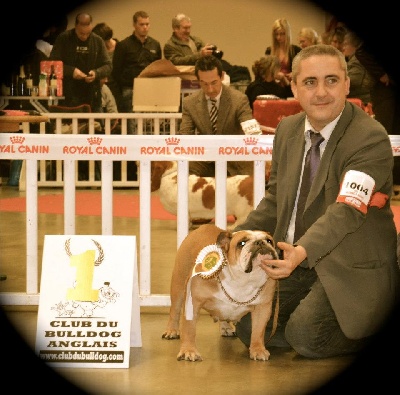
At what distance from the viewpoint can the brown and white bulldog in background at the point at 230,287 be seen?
3.14 m

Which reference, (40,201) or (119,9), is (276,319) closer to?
(40,201)

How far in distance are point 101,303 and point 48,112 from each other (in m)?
6.79

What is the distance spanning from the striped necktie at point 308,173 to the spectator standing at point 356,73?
488 centimetres

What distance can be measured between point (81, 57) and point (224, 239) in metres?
7.02

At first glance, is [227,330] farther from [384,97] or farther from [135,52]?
[135,52]

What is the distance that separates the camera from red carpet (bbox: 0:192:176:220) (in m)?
7.70

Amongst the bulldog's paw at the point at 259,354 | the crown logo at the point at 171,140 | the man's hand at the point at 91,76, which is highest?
the crown logo at the point at 171,140

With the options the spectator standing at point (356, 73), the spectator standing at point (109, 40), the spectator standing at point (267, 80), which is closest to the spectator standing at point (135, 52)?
the spectator standing at point (109, 40)

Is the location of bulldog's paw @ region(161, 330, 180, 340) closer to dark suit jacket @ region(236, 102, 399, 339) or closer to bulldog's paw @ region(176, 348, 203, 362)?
bulldog's paw @ region(176, 348, 203, 362)

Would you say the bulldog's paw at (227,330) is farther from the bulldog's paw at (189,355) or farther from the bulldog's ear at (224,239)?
the bulldog's ear at (224,239)

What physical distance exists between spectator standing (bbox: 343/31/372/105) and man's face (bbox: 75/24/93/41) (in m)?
2.94

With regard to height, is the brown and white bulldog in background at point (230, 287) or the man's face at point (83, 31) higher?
the man's face at point (83, 31)

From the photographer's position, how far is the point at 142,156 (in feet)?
13.7

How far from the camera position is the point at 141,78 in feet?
31.9
